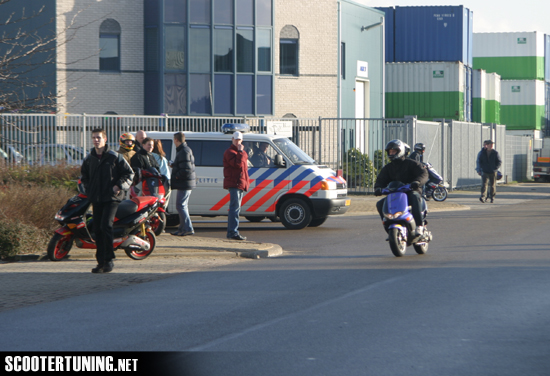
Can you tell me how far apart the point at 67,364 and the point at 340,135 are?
2069cm

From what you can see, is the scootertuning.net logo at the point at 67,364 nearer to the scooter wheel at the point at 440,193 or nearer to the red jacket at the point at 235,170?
the red jacket at the point at 235,170

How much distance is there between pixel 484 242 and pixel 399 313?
623cm

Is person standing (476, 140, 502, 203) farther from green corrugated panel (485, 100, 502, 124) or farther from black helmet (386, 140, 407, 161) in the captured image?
green corrugated panel (485, 100, 502, 124)

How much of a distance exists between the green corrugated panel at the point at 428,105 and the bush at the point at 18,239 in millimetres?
33323

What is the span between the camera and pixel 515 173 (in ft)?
132

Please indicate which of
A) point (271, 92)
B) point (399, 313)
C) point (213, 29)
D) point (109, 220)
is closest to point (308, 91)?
point (271, 92)

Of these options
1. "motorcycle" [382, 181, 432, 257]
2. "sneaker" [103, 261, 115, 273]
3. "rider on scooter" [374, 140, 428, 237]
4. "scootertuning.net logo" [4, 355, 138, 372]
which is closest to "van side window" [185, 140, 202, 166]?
"rider on scooter" [374, 140, 428, 237]

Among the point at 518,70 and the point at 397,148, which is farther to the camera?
the point at 518,70

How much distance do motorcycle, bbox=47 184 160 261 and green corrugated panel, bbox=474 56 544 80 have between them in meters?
48.5

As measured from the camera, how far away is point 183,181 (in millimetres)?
13461

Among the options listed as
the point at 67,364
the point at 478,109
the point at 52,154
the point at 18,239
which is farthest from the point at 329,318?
the point at 478,109

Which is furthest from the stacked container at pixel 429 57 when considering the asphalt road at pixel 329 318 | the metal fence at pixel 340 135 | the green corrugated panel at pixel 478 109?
the asphalt road at pixel 329 318

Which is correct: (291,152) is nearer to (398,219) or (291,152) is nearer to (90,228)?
(398,219)

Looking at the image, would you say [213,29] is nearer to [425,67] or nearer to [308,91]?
[308,91]
